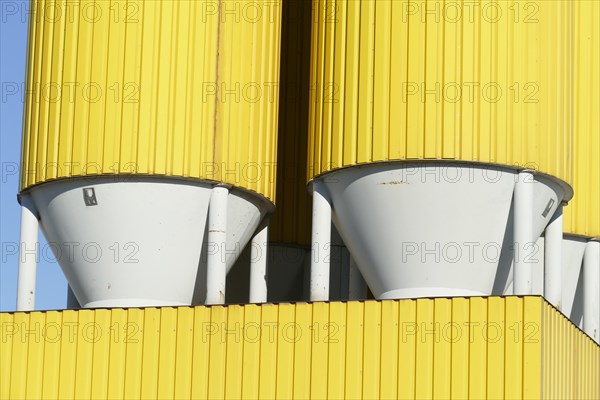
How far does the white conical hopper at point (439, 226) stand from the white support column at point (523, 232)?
4.6 inches

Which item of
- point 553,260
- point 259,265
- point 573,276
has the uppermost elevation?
point 553,260

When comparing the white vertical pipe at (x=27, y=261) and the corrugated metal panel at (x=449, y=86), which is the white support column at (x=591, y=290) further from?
the white vertical pipe at (x=27, y=261)

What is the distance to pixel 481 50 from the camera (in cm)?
2178

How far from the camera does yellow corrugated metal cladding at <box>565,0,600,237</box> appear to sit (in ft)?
89.8

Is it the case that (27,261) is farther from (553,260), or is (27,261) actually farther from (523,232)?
(553,260)

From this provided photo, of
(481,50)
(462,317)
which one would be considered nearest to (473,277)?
(462,317)

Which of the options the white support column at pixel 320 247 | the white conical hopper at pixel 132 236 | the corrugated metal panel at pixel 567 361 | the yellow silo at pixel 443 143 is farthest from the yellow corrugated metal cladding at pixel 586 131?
the white conical hopper at pixel 132 236

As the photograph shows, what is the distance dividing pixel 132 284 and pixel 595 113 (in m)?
9.78

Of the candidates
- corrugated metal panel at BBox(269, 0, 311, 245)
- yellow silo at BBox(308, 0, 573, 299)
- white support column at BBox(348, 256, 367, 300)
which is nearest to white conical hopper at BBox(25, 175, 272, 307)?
yellow silo at BBox(308, 0, 573, 299)

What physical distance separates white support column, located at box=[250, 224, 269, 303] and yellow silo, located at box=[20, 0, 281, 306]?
761mm

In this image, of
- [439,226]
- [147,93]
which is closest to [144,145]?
[147,93]

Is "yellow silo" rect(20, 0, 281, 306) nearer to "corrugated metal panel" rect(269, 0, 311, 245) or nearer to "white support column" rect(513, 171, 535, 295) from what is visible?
"white support column" rect(513, 171, 535, 295)

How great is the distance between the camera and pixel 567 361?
69.5 feet

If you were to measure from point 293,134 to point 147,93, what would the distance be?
6.58m
